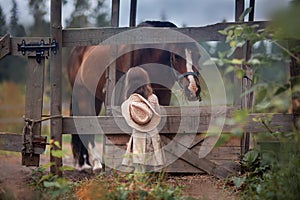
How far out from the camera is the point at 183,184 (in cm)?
476

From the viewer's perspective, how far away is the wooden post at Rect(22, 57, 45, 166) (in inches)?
197

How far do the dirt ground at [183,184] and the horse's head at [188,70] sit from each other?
3.03 feet

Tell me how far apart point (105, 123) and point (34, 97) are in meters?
0.82

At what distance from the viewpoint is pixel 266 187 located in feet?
10.7

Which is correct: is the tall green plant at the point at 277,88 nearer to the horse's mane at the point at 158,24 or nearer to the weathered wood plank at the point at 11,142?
the weathered wood plank at the point at 11,142

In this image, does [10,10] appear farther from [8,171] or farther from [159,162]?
[159,162]

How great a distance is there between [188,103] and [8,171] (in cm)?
262

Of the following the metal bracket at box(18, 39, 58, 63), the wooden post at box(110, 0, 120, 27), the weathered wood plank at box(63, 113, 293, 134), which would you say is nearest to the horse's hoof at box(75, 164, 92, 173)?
the weathered wood plank at box(63, 113, 293, 134)

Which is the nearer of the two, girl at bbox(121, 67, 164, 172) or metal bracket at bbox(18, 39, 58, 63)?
girl at bbox(121, 67, 164, 172)

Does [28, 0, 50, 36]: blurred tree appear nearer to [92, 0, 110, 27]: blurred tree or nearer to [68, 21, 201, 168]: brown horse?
[92, 0, 110, 27]: blurred tree

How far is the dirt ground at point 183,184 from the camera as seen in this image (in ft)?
11.8

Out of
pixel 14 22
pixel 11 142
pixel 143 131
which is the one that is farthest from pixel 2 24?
pixel 143 131

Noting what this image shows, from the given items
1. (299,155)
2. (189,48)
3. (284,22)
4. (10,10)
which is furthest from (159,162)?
(10,10)

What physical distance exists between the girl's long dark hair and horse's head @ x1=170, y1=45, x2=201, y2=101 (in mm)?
455
